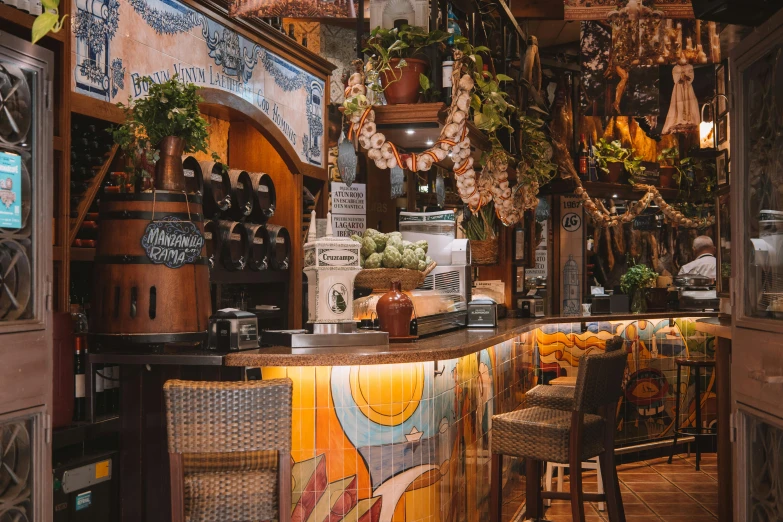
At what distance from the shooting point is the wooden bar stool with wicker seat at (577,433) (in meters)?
4.33

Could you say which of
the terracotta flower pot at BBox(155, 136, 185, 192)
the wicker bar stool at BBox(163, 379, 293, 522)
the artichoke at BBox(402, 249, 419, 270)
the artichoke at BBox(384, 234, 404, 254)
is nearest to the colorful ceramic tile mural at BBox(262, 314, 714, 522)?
the wicker bar stool at BBox(163, 379, 293, 522)

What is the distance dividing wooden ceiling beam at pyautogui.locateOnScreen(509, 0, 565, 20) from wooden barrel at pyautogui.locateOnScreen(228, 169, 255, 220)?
14.6 feet

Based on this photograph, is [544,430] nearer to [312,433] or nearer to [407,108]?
[312,433]

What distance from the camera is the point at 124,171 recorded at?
159 inches

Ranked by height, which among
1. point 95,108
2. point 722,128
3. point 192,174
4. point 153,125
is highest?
point 722,128

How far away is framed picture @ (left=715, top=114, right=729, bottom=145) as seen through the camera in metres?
6.55

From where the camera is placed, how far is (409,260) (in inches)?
199

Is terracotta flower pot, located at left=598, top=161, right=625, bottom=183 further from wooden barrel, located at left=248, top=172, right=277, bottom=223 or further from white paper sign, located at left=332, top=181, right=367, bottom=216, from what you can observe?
wooden barrel, located at left=248, top=172, right=277, bottom=223

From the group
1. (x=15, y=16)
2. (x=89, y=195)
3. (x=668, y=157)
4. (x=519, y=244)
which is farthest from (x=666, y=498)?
(x=668, y=157)

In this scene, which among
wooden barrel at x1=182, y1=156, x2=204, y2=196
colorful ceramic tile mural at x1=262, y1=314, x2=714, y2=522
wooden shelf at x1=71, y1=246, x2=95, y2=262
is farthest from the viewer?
wooden barrel at x1=182, y1=156, x2=204, y2=196

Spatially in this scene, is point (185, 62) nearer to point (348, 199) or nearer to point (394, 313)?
point (394, 313)

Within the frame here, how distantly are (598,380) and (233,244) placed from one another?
7.50 feet

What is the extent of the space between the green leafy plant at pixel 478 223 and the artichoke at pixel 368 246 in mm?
2676

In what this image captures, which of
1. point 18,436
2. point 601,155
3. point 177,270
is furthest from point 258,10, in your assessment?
point 601,155
